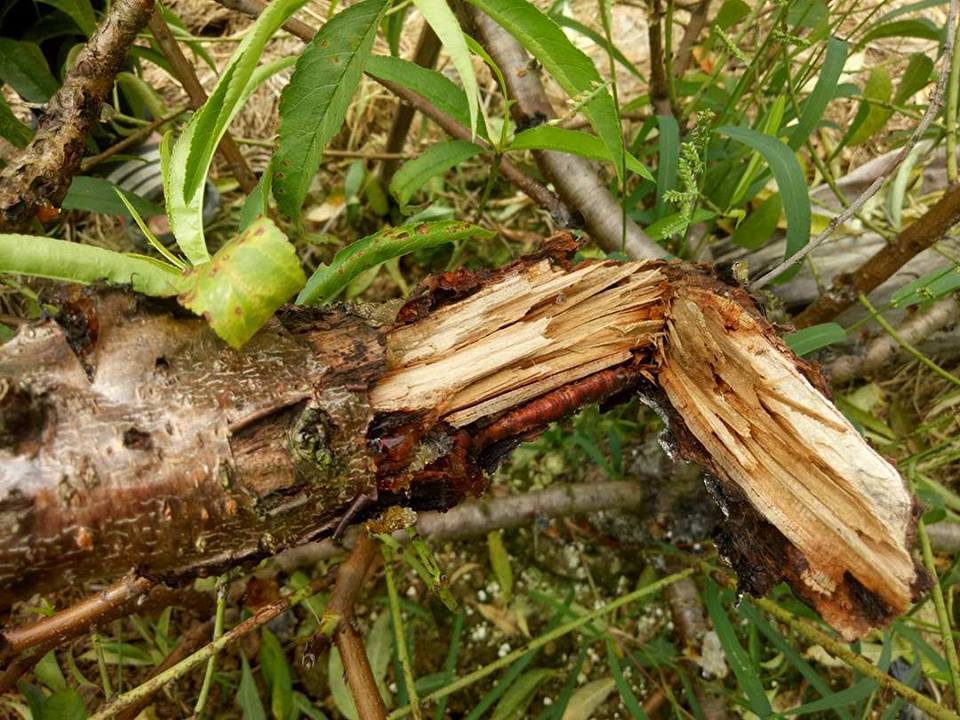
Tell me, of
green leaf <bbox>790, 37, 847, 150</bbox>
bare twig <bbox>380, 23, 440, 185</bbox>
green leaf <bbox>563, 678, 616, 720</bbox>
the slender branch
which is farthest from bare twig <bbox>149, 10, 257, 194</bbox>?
green leaf <bbox>563, 678, 616, 720</bbox>

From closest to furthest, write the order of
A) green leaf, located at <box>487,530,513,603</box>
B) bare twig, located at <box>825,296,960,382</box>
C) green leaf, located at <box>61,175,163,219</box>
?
green leaf, located at <box>61,175,163,219</box> → bare twig, located at <box>825,296,960,382</box> → green leaf, located at <box>487,530,513,603</box>

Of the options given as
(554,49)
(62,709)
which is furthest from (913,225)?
(62,709)

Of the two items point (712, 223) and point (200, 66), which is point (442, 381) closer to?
point (712, 223)

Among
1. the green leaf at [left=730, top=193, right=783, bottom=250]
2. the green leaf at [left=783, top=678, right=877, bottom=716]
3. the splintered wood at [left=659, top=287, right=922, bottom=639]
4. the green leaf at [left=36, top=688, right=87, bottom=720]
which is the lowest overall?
the green leaf at [left=783, top=678, right=877, bottom=716]

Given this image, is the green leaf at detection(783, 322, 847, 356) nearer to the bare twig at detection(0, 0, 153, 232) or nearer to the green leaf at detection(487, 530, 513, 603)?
the green leaf at detection(487, 530, 513, 603)

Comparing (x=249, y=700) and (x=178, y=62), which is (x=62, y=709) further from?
(x=178, y=62)

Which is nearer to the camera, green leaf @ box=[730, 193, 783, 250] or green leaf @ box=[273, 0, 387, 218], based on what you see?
green leaf @ box=[273, 0, 387, 218]

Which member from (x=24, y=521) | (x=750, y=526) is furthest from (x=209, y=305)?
(x=750, y=526)
